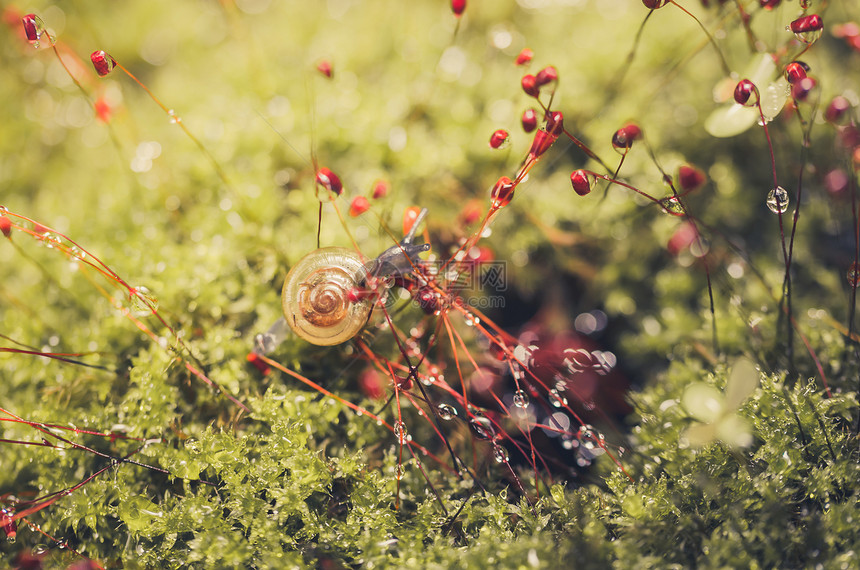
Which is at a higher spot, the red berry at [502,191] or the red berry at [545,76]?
the red berry at [545,76]

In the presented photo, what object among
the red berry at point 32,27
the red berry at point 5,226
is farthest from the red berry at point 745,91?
the red berry at point 5,226

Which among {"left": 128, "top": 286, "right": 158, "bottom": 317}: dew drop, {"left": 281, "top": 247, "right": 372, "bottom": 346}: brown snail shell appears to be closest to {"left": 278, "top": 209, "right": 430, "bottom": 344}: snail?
{"left": 281, "top": 247, "right": 372, "bottom": 346}: brown snail shell

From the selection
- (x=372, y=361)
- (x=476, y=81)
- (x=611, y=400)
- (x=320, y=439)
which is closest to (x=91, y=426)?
(x=320, y=439)

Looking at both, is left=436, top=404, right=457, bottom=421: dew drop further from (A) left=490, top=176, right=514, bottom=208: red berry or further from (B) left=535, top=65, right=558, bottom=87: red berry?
(B) left=535, top=65, right=558, bottom=87: red berry

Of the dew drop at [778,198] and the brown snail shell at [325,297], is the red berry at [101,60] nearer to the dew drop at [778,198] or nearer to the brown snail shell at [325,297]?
the brown snail shell at [325,297]

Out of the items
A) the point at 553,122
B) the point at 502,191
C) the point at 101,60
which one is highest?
the point at 101,60

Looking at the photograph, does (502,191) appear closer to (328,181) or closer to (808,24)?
(328,181)

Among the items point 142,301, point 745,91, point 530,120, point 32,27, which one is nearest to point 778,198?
point 745,91
